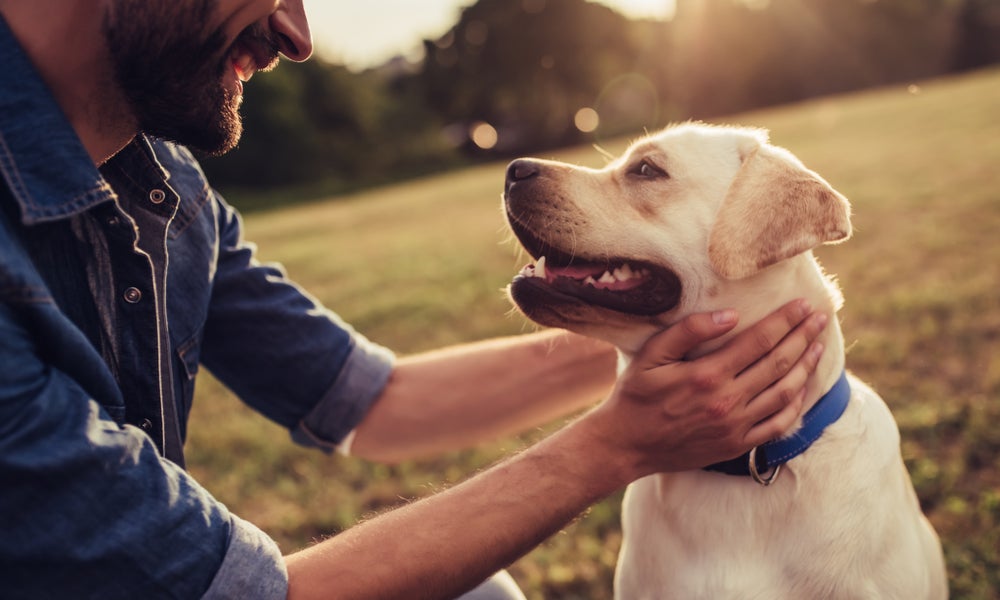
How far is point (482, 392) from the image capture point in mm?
3041

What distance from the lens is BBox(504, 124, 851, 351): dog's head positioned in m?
2.29

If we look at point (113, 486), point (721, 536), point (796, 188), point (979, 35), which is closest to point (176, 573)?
point (113, 486)

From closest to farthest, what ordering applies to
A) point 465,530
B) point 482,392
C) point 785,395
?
point 465,530, point 785,395, point 482,392

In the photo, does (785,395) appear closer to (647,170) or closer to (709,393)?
(709,393)

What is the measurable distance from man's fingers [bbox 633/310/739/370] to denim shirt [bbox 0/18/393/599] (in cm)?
111

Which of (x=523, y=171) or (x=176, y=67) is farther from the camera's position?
(x=523, y=171)

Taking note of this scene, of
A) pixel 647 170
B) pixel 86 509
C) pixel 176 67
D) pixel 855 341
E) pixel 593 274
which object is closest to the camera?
pixel 86 509

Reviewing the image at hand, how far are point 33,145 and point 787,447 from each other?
208cm

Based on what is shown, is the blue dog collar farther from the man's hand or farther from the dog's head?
the dog's head

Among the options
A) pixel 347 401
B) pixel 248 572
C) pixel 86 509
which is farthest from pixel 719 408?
pixel 86 509

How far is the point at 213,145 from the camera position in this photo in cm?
237

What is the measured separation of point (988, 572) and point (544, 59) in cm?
3968

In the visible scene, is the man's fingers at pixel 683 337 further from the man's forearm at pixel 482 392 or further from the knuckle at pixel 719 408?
the man's forearm at pixel 482 392

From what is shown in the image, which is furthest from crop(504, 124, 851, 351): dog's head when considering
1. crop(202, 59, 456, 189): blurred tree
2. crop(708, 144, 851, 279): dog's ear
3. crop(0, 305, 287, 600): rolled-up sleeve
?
crop(202, 59, 456, 189): blurred tree
